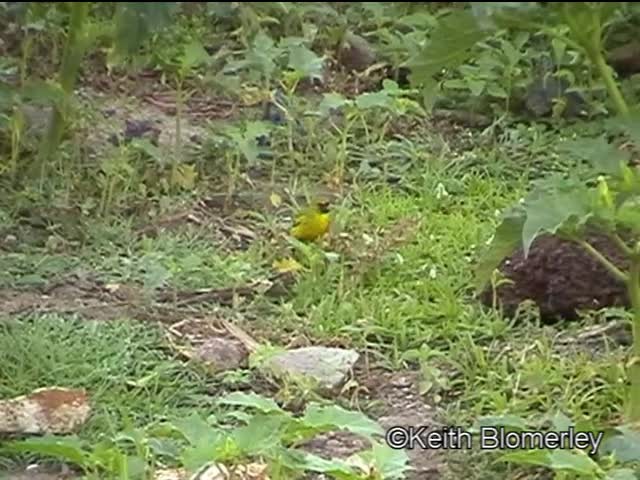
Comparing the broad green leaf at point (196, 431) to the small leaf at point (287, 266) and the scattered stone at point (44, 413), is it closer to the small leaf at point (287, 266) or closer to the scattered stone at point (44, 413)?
the scattered stone at point (44, 413)

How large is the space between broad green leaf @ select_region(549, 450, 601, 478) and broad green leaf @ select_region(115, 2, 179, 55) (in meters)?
1.07

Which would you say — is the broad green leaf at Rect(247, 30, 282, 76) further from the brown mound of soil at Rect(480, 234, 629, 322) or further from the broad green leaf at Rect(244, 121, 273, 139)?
the brown mound of soil at Rect(480, 234, 629, 322)

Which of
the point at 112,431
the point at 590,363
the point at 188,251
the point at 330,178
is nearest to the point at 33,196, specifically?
the point at 188,251

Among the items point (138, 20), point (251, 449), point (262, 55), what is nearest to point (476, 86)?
point (262, 55)

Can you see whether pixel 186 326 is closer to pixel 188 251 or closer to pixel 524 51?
pixel 188 251

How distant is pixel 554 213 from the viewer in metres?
2.62

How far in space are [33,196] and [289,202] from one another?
0.73 meters

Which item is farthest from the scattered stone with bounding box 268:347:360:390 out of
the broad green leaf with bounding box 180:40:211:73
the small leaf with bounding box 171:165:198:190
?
the broad green leaf with bounding box 180:40:211:73

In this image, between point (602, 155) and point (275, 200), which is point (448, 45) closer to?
point (602, 155)

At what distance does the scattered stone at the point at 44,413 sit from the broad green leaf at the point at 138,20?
1244 mm

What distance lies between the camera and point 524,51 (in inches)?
209

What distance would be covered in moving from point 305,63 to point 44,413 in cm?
214

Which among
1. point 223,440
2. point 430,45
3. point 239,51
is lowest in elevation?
point 239,51

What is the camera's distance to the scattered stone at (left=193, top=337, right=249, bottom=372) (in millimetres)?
3356
